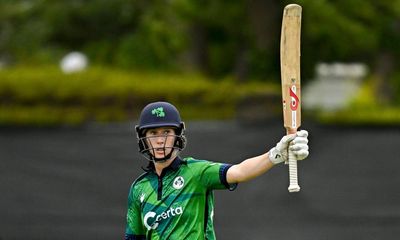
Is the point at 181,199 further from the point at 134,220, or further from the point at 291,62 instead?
the point at 291,62

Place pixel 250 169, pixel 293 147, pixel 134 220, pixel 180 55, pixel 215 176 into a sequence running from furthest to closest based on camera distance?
pixel 180 55, pixel 134 220, pixel 215 176, pixel 250 169, pixel 293 147

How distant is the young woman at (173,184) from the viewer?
147 inches

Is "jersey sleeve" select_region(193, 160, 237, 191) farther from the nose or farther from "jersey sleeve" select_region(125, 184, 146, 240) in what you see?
"jersey sleeve" select_region(125, 184, 146, 240)

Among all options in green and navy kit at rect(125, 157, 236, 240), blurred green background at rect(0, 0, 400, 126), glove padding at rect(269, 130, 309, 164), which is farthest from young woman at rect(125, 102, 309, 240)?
blurred green background at rect(0, 0, 400, 126)

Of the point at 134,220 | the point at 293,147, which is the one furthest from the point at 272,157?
the point at 134,220

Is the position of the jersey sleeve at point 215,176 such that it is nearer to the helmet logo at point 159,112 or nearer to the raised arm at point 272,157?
the raised arm at point 272,157

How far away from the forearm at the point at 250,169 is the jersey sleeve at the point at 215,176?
26 mm

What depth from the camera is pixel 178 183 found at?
12.4 ft

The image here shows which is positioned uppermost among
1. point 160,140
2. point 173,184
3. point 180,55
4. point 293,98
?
point 180,55

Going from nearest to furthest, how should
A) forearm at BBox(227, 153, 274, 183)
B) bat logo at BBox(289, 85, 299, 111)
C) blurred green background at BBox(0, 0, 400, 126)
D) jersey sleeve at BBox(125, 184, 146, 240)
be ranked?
forearm at BBox(227, 153, 274, 183), bat logo at BBox(289, 85, 299, 111), jersey sleeve at BBox(125, 184, 146, 240), blurred green background at BBox(0, 0, 400, 126)

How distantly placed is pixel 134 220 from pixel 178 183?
9.7 inches

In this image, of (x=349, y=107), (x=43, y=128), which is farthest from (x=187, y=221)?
(x=349, y=107)

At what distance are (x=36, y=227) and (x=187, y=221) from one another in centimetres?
357

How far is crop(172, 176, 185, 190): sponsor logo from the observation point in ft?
12.4
